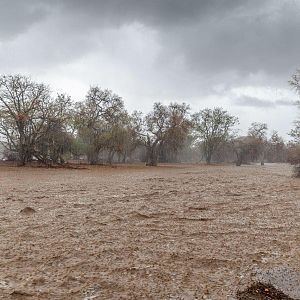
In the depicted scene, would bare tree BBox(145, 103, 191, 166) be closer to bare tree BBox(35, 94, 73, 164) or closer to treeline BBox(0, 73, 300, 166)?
treeline BBox(0, 73, 300, 166)

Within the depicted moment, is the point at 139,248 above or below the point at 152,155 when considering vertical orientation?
below

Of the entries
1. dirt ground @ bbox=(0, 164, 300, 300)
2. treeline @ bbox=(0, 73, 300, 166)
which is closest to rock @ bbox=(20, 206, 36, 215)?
dirt ground @ bbox=(0, 164, 300, 300)

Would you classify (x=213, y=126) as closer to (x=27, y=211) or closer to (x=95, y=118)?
(x=95, y=118)

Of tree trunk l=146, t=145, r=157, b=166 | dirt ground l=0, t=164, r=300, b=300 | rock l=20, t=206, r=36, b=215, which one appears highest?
tree trunk l=146, t=145, r=157, b=166

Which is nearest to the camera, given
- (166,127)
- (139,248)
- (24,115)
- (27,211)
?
(139,248)

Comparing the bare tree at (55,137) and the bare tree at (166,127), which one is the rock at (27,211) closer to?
the bare tree at (55,137)

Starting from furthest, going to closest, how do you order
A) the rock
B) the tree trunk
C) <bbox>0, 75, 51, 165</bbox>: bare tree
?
the tree trunk → <bbox>0, 75, 51, 165</bbox>: bare tree → the rock

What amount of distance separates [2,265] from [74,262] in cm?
97

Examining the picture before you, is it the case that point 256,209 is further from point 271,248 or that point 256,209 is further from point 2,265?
point 2,265

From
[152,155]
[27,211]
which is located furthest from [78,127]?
[27,211]

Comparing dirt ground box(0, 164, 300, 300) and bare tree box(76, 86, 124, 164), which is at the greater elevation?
bare tree box(76, 86, 124, 164)

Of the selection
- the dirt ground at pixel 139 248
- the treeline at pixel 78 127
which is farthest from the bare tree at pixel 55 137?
the dirt ground at pixel 139 248

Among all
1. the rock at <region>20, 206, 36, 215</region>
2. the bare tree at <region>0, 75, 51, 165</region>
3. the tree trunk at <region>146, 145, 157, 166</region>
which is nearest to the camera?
the rock at <region>20, 206, 36, 215</region>

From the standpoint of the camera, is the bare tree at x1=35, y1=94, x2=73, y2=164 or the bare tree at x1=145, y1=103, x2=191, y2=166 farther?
the bare tree at x1=145, y1=103, x2=191, y2=166
